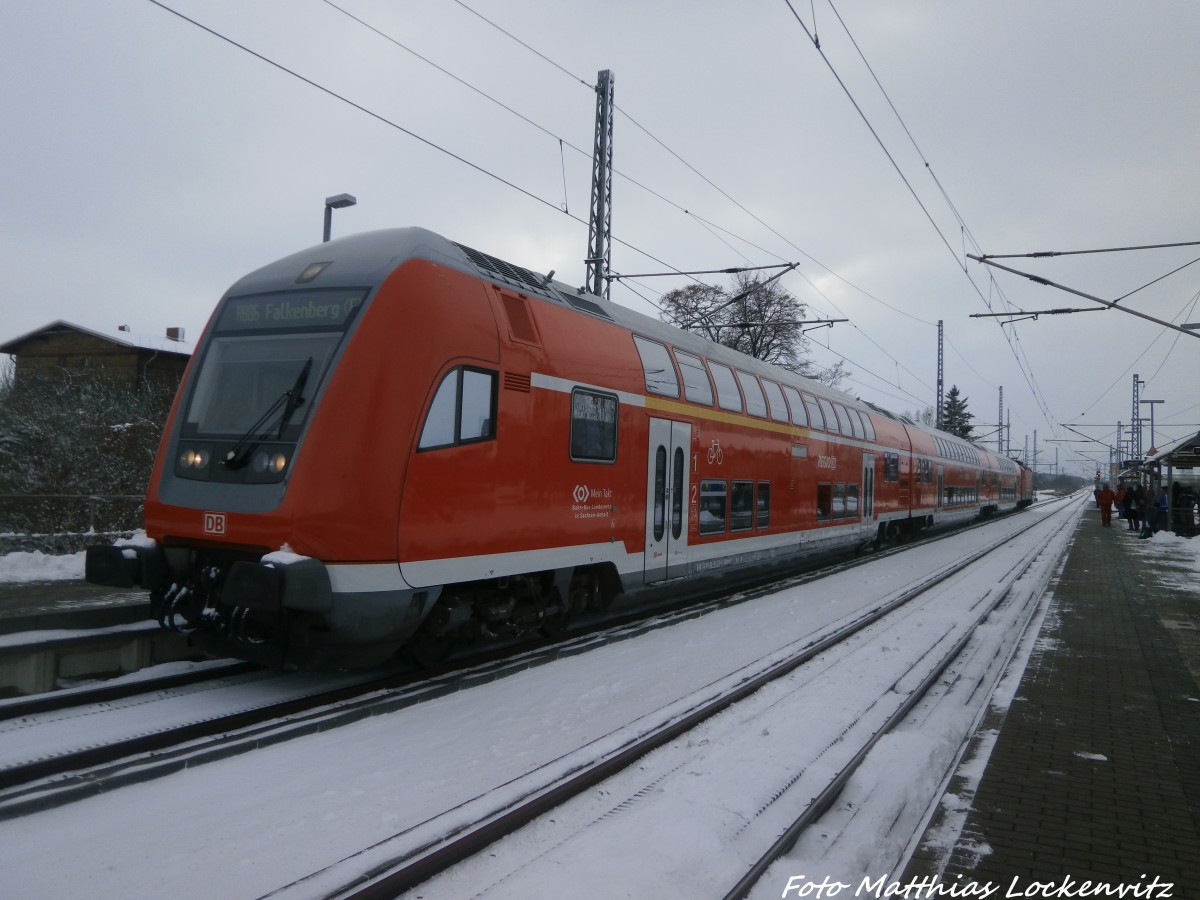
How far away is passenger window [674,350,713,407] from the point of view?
10.5m

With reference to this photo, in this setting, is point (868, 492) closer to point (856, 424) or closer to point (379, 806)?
point (856, 424)

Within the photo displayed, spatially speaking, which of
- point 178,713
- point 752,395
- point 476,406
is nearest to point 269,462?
point 476,406

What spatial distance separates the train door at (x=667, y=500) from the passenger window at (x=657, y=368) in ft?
1.26

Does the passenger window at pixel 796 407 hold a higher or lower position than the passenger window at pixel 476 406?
higher

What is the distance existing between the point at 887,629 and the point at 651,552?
A: 9.51 feet

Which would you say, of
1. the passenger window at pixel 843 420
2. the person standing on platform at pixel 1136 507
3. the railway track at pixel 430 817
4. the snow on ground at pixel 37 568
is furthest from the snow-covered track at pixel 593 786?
the person standing on platform at pixel 1136 507

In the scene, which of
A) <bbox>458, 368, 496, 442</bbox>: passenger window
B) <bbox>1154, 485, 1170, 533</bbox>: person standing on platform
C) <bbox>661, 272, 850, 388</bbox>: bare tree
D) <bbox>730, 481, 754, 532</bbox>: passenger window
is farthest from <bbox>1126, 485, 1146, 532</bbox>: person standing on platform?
<bbox>458, 368, 496, 442</bbox>: passenger window

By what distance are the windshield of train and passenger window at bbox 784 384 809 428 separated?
9.13 m

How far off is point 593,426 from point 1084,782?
5053mm

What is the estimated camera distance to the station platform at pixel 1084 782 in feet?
12.7

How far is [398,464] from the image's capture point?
608cm

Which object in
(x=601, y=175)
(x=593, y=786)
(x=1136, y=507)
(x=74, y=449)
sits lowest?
(x=593, y=786)

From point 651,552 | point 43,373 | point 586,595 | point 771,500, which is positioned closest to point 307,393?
point 586,595

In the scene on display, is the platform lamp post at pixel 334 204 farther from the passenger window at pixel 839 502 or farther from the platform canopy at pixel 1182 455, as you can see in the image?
the platform canopy at pixel 1182 455
